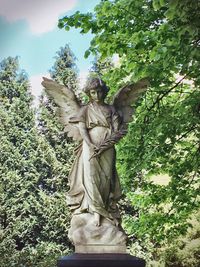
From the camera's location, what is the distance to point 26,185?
20.5m

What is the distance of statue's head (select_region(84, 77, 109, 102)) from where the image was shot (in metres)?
5.82

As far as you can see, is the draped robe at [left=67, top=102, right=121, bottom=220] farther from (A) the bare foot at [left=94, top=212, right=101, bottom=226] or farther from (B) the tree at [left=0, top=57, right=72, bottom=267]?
(B) the tree at [left=0, top=57, right=72, bottom=267]

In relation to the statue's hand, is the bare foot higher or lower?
lower

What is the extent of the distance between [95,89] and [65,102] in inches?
17.0

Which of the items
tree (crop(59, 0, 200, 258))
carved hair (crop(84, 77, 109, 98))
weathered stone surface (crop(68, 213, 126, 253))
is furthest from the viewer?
tree (crop(59, 0, 200, 258))

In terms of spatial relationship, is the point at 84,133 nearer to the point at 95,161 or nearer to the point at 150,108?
the point at 95,161

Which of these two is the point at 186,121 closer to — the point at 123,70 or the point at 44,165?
the point at 123,70

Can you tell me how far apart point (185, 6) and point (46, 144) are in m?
16.0

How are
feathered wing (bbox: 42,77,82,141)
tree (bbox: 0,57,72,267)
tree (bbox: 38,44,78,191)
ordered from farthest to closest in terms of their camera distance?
1. tree (bbox: 38,44,78,191)
2. tree (bbox: 0,57,72,267)
3. feathered wing (bbox: 42,77,82,141)

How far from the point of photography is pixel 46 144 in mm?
21172

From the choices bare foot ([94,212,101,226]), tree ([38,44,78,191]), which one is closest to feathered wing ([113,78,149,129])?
bare foot ([94,212,101,226])

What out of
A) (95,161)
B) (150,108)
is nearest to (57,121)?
(150,108)

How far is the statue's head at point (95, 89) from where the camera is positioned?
5824 millimetres

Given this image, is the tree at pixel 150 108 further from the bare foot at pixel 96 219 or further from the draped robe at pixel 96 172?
the bare foot at pixel 96 219
